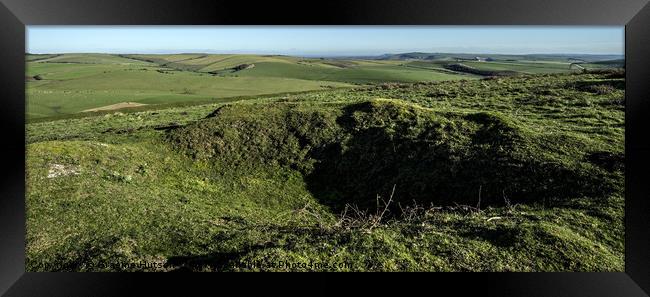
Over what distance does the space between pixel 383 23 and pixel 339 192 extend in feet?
25.1

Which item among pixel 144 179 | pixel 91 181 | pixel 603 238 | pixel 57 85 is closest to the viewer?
pixel 603 238

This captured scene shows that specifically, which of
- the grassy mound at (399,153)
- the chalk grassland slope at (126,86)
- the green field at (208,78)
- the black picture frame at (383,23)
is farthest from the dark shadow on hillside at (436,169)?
the chalk grassland slope at (126,86)

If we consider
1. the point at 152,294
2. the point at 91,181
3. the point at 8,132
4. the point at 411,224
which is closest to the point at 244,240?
the point at 152,294

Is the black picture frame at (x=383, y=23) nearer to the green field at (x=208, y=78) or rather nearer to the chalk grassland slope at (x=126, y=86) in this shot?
the green field at (x=208, y=78)

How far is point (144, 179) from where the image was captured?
1454cm

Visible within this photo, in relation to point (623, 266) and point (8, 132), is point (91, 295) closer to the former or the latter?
point (8, 132)

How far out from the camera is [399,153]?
15781mm

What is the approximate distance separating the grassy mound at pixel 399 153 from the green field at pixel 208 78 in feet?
67.4

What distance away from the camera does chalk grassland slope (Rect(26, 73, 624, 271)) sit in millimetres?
8773

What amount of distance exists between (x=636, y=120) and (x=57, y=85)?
194 ft

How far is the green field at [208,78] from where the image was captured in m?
41.2

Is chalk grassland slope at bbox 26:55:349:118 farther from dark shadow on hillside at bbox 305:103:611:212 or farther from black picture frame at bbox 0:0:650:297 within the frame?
black picture frame at bbox 0:0:650:297

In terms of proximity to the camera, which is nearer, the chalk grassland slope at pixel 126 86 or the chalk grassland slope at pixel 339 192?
the chalk grassland slope at pixel 339 192

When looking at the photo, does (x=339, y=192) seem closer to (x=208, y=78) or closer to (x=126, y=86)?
(x=126, y=86)
